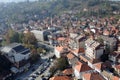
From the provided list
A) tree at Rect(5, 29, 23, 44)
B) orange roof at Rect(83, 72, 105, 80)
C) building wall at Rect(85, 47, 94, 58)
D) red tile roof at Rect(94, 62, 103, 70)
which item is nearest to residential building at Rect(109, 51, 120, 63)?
building wall at Rect(85, 47, 94, 58)

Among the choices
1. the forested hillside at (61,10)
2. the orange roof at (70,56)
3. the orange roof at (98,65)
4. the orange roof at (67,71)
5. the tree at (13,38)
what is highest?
the tree at (13,38)

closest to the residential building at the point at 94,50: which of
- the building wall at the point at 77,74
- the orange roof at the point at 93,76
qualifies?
the building wall at the point at 77,74

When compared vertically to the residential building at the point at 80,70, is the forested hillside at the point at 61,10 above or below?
below

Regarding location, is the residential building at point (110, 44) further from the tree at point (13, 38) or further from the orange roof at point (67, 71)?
the tree at point (13, 38)

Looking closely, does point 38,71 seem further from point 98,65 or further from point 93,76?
point 93,76

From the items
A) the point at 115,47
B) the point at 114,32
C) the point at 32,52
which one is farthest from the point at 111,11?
the point at 32,52

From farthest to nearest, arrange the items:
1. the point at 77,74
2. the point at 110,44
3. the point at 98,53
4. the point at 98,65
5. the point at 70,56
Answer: the point at 110,44
the point at 70,56
the point at 98,53
the point at 98,65
the point at 77,74

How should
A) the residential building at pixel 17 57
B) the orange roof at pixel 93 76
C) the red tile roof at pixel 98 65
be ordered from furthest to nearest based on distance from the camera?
the residential building at pixel 17 57, the red tile roof at pixel 98 65, the orange roof at pixel 93 76

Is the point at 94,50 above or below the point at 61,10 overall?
above

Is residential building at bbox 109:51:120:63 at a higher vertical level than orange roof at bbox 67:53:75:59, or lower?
lower

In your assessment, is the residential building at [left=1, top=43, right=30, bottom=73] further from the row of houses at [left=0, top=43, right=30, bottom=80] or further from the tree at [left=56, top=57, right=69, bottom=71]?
the tree at [left=56, top=57, right=69, bottom=71]

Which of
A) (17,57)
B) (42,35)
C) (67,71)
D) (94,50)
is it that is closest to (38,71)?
(17,57)

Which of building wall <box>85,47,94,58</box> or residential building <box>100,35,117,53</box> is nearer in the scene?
building wall <box>85,47,94,58</box>
